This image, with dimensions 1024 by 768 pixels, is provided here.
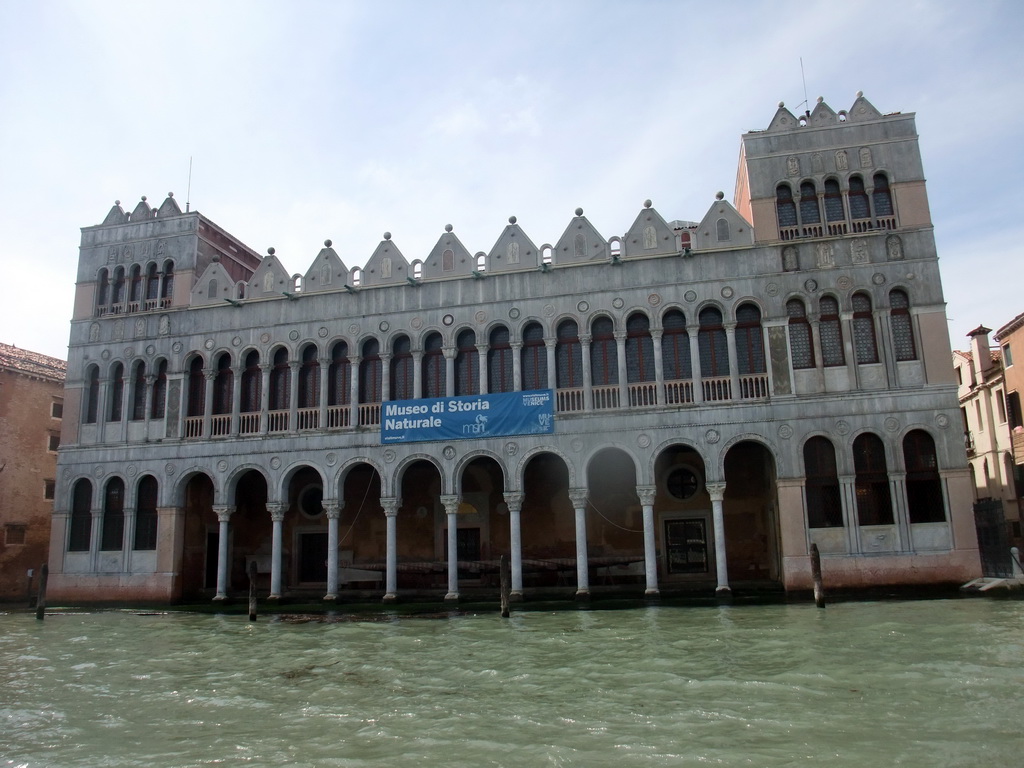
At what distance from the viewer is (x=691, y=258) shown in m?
22.0

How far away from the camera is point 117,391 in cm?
2589

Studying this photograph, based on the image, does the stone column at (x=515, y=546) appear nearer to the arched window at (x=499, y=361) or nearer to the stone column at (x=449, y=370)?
the arched window at (x=499, y=361)

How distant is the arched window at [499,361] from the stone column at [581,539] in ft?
11.6

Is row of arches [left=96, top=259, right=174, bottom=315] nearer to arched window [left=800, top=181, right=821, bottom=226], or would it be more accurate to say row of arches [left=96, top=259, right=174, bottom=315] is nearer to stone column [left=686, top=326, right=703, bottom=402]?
stone column [left=686, top=326, right=703, bottom=402]

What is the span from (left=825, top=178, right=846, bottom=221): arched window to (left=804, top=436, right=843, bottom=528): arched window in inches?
232

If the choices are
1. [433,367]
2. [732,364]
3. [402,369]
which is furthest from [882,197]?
[402,369]

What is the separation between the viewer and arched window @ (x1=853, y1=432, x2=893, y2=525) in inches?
795

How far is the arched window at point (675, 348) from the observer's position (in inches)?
859

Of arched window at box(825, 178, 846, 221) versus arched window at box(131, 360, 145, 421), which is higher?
arched window at box(825, 178, 846, 221)

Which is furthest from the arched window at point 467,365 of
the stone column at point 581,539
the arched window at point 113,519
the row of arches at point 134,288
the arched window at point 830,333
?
the arched window at point 113,519

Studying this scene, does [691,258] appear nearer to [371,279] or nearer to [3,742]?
[371,279]

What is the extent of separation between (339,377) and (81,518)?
30.2ft

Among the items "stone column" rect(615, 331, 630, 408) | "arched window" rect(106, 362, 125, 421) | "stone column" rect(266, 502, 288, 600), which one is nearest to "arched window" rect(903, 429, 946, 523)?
"stone column" rect(615, 331, 630, 408)

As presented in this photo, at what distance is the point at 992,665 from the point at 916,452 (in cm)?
988
